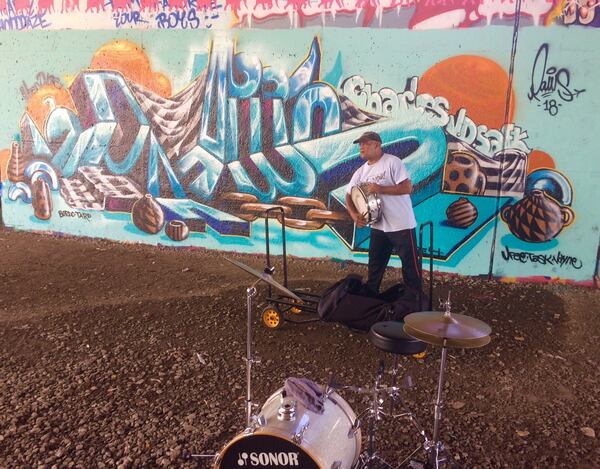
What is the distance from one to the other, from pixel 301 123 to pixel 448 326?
Answer: 527cm

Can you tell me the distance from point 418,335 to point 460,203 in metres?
4.53

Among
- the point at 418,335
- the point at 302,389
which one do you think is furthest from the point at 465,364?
the point at 302,389

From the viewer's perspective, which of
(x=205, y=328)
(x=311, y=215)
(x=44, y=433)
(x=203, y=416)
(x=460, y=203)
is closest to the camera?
(x=44, y=433)

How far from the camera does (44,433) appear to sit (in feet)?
11.2

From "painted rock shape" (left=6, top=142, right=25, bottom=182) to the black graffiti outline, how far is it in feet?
29.6

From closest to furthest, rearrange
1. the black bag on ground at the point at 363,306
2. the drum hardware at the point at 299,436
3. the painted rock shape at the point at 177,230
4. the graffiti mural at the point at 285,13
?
the drum hardware at the point at 299,436 → the black bag on ground at the point at 363,306 → the graffiti mural at the point at 285,13 → the painted rock shape at the point at 177,230

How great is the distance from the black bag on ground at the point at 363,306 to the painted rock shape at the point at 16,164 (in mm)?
7537

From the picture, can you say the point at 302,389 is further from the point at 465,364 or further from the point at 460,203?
the point at 460,203

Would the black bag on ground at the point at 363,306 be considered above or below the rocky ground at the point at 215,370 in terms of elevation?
above

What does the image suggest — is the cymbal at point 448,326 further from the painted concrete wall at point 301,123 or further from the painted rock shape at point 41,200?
the painted rock shape at point 41,200

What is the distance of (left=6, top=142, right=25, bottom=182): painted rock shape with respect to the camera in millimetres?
9375

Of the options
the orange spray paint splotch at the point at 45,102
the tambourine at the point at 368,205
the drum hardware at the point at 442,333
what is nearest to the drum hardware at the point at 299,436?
the drum hardware at the point at 442,333
